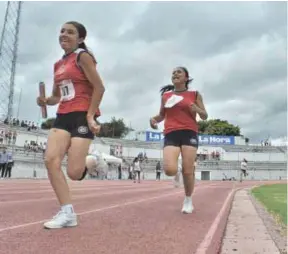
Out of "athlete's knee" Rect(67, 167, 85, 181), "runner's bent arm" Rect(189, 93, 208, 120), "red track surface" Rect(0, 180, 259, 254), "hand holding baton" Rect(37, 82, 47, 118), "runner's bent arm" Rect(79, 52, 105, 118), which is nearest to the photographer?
"red track surface" Rect(0, 180, 259, 254)

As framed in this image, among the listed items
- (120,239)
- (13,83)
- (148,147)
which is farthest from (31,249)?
(148,147)

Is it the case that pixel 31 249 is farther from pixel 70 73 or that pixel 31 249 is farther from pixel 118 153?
pixel 118 153

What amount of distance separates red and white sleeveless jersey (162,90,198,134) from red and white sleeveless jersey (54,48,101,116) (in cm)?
233

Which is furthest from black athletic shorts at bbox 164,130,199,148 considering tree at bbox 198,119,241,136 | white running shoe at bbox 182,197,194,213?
tree at bbox 198,119,241,136

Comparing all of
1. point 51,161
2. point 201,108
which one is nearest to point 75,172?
point 51,161

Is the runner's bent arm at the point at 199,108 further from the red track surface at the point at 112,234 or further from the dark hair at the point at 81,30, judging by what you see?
the dark hair at the point at 81,30

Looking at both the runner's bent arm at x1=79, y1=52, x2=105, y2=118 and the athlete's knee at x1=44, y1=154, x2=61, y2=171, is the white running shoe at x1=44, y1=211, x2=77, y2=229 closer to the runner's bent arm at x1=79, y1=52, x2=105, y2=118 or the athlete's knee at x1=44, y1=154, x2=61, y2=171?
the athlete's knee at x1=44, y1=154, x2=61, y2=171

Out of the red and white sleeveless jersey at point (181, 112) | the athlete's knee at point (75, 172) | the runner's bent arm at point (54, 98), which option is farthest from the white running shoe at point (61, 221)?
the red and white sleeveless jersey at point (181, 112)

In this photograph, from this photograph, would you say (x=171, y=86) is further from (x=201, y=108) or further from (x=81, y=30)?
(x=81, y=30)

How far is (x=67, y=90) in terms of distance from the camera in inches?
192

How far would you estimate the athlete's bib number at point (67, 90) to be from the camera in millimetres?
4848

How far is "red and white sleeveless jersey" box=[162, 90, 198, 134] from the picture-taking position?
698cm

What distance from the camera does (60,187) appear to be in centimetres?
473

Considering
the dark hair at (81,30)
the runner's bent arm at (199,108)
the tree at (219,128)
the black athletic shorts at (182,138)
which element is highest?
the tree at (219,128)
